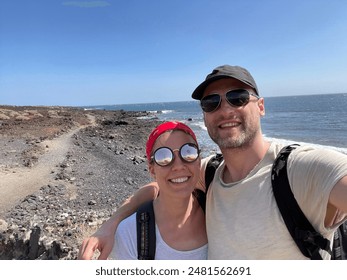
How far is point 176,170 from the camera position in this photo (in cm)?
212

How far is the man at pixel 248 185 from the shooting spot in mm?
1677

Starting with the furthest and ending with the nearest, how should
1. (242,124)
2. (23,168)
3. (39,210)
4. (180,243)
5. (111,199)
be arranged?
1. (23,168)
2. (111,199)
3. (39,210)
4. (242,124)
5. (180,243)

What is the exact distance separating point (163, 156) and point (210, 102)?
52 cm

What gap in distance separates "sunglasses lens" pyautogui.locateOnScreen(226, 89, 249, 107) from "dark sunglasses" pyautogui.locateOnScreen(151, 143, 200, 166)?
1.36ft

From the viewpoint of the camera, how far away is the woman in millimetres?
2037

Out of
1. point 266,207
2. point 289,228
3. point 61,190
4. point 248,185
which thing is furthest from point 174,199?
point 61,190

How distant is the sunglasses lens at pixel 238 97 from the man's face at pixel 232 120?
0.08ft

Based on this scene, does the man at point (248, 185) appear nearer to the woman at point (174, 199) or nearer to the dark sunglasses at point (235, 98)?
the dark sunglasses at point (235, 98)

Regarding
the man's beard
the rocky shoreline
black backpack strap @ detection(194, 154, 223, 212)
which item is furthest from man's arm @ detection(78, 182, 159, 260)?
the rocky shoreline

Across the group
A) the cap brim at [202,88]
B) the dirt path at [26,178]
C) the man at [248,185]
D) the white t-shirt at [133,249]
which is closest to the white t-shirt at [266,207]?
the man at [248,185]

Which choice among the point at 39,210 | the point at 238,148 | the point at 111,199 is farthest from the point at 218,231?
the point at 111,199
